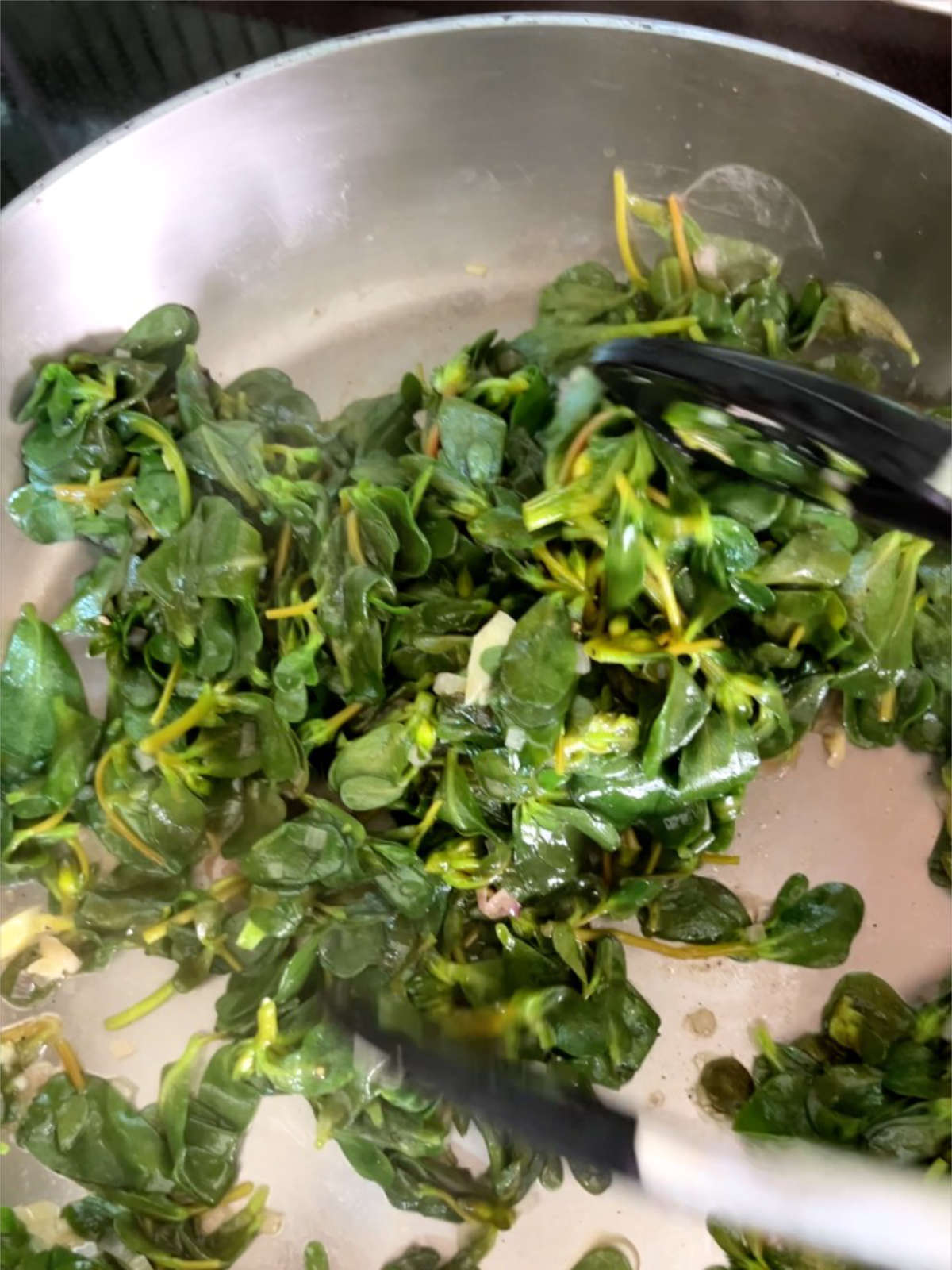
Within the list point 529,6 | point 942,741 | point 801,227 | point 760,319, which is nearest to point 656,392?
point 760,319

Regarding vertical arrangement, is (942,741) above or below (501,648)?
below

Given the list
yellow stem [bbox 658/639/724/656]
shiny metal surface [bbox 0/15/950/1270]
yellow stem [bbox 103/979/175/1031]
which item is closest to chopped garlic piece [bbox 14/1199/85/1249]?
shiny metal surface [bbox 0/15/950/1270]

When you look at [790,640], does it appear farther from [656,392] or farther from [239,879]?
[239,879]

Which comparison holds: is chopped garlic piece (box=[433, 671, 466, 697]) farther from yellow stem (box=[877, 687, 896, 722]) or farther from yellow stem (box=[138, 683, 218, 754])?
yellow stem (box=[877, 687, 896, 722])

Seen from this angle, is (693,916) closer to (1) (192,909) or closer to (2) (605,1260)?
(2) (605,1260)

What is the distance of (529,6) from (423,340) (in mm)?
Answer: 390

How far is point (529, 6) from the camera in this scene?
3.65 feet

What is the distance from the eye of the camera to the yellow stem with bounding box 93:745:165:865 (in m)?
0.90

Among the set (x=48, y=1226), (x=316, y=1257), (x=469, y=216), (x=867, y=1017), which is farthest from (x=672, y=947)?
(x=469, y=216)

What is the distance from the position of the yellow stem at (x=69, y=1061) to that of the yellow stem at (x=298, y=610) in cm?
46

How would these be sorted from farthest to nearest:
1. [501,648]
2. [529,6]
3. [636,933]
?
[529,6]
[636,933]
[501,648]

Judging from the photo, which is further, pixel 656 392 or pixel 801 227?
pixel 801 227

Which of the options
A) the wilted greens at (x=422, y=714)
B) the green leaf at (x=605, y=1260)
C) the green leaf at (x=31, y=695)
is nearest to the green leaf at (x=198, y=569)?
the wilted greens at (x=422, y=714)

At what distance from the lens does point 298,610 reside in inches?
34.3
